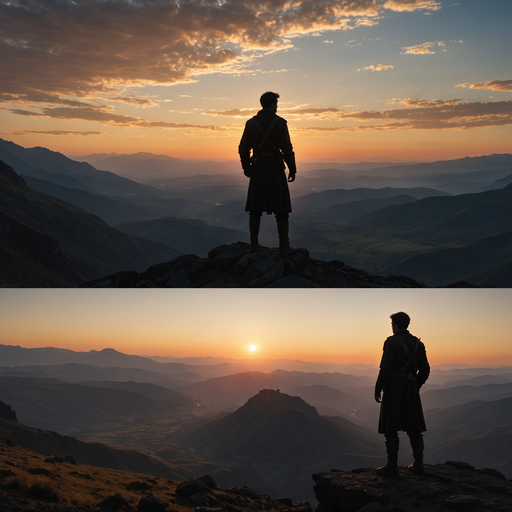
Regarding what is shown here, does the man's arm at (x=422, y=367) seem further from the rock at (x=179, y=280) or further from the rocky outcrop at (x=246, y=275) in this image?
the rock at (x=179, y=280)

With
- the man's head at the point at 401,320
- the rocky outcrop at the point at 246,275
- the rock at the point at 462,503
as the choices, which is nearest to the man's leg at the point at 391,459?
the rock at the point at 462,503

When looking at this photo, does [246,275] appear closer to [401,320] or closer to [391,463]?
[401,320]

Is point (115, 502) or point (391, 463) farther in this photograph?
point (115, 502)

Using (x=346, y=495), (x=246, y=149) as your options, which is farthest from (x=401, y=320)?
(x=246, y=149)

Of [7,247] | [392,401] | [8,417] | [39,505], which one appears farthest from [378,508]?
[7,247]

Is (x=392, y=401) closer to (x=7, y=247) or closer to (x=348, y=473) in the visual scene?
(x=348, y=473)

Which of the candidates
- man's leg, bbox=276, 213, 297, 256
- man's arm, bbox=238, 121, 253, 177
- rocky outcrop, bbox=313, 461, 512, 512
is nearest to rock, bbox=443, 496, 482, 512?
rocky outcrop, bbox=313, 461, 512, 512
